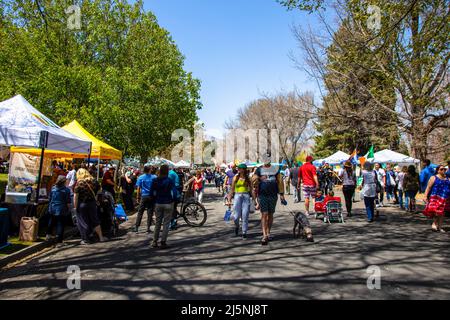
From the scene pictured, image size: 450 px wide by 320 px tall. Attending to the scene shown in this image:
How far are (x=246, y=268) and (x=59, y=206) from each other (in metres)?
5.08

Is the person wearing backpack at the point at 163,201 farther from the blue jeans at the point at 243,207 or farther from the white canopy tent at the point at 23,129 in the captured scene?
the white canopy tent at the point at 23,129

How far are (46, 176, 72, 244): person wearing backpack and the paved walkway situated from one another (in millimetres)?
598

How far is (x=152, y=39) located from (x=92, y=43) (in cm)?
489

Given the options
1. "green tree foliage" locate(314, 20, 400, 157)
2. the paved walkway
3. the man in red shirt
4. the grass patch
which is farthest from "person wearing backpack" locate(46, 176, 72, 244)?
"green tree foliage" locate(314, 20, 400, 157)

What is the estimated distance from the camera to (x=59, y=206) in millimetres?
8812

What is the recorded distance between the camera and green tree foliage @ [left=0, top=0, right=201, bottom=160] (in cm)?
2225

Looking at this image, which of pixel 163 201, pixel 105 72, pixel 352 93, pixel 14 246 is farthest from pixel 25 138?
pixel 105 72

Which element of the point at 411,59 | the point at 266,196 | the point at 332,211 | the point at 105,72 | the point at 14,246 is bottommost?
the point at 14,246

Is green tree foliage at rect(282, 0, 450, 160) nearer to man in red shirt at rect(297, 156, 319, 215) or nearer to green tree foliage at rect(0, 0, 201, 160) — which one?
man in red shirt at rect(297, 156, 319, 215)

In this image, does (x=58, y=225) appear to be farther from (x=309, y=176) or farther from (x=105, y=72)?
(x=105, y=72)
